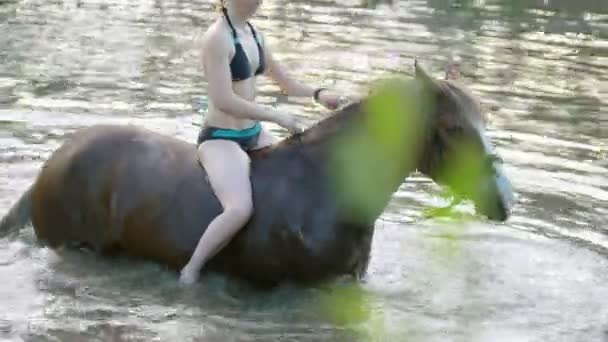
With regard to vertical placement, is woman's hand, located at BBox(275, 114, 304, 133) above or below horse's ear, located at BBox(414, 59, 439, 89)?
below

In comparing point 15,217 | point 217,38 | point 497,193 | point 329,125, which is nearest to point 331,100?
point 329,125

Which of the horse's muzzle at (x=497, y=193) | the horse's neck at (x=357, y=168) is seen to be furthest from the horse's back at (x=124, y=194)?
the horse's muzzle at (x=497, y=193)

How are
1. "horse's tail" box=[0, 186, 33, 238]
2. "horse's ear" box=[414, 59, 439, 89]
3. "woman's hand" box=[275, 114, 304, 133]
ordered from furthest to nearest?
"horse's tail" box=[0, 186, 33, 238] → "woman's hand" box=[275, 114, 304, 133] → "horse's ear" box=[414, 59, 439, 89]

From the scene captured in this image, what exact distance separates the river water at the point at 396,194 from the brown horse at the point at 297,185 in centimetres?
26

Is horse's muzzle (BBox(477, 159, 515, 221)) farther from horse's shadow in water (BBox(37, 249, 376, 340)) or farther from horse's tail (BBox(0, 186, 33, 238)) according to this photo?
horse's tail (BBox(0, 186, 33, 238))

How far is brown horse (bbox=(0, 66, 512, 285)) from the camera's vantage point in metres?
7.21

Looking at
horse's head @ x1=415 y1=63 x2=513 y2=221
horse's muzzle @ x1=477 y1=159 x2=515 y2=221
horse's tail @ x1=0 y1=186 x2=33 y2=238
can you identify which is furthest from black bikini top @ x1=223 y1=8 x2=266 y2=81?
horse's tail @ x1=0 y1=186 x2=33 y2=238

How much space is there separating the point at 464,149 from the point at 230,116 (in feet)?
5.54

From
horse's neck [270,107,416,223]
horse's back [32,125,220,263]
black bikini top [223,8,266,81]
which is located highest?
black bikini top [223,8,266,81]

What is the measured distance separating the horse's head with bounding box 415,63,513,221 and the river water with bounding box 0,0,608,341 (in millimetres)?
925

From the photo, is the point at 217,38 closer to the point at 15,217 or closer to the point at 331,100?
the point at 331,100

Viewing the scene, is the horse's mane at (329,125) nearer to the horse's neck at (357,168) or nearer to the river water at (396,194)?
the horse's neck at (357,168)

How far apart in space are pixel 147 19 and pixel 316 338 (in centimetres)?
1617

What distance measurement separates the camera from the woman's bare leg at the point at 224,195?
752cm
